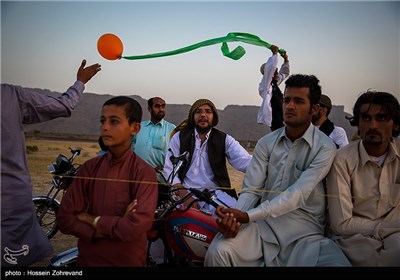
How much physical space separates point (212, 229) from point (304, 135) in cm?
105

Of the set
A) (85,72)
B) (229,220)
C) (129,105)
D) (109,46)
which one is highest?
(109,46)

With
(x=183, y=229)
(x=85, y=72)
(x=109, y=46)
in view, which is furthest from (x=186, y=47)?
(x=183, y=229)

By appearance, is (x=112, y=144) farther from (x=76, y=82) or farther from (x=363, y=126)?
(x=363, y=126)

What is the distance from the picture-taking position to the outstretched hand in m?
3.27

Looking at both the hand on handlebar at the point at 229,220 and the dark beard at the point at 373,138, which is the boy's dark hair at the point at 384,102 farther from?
the hand on handlebar at the point at 229,220

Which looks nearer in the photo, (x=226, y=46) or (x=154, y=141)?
(x=226, y=46)

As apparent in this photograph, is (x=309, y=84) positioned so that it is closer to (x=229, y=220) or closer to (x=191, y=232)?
(x=229, y=220)

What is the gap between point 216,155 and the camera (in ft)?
14.0

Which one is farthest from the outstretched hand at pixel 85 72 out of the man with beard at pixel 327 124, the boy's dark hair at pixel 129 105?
the man with beard at pixel 327 124

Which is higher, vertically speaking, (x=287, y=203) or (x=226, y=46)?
(x=226, y=46)

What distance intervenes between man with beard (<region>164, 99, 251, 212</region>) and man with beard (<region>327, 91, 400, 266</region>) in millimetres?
1256

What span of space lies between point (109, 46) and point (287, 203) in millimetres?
1937

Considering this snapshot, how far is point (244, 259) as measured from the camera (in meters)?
2.96

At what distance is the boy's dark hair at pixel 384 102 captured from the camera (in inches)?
122
